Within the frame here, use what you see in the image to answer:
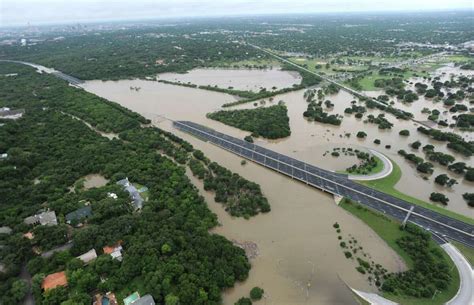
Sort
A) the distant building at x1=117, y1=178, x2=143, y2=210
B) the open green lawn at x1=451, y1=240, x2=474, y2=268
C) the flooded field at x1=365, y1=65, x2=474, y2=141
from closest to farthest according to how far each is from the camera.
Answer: the open green lawn at x1=451, y1=240, x2=474, y2=268
the distant building at x1=117, y1=178, x2=143, y2=210
the flooded field at x1=365, y1=65, x2=474, y2=141

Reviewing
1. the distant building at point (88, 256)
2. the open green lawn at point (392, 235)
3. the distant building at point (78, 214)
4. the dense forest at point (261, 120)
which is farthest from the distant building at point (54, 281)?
the dense forest at point (261, 120)

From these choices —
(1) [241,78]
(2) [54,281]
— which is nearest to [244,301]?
(2) [54,281]

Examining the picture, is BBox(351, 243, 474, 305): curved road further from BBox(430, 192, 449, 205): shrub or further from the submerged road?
BBox(430, 192, 449, 205): shrub

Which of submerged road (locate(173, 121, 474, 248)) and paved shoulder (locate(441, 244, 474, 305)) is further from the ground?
submerged road (locate(173, 121, 474, 248))

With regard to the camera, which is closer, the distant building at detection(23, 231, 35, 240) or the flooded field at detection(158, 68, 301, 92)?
the distant building at detection(23, 231, 35, 240)

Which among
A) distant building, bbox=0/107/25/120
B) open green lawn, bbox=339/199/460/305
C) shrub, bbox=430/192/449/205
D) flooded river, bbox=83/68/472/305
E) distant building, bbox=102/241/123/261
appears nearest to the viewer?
open green lawn, bbox=339/199/460/305

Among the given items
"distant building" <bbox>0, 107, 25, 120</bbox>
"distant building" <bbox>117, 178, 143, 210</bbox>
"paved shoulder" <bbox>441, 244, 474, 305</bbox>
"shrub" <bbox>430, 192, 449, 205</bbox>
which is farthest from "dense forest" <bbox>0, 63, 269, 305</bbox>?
"shrub" <bbox>430, 192, 449, 205</bbox>

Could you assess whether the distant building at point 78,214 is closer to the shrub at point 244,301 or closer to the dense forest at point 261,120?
the shrub at point 244,301
